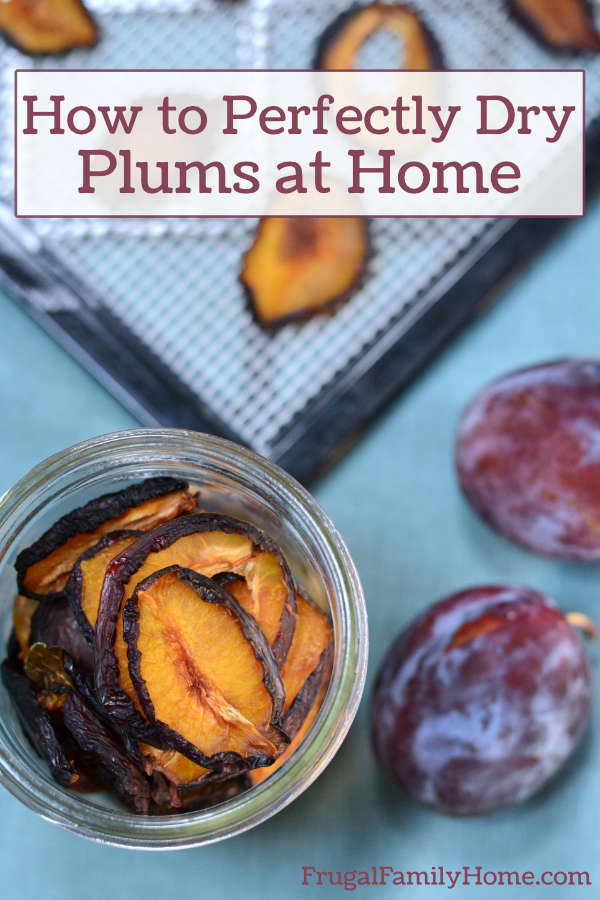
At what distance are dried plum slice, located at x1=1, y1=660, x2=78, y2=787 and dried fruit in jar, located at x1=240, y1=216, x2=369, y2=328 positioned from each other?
0.30 meters

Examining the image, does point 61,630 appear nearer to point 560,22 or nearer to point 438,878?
point 438,878

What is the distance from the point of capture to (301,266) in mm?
658

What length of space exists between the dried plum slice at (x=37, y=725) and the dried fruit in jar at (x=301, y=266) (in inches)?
11.7

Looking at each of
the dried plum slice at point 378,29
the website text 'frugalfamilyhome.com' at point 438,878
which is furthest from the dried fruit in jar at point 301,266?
the website text 'frugalfamilyhome.com' at point 438,878

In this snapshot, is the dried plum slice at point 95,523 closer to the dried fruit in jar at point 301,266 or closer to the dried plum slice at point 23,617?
the dried plum slice at point 23,617

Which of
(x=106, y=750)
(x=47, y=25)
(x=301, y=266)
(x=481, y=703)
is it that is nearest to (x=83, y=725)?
(x=106, y=750)

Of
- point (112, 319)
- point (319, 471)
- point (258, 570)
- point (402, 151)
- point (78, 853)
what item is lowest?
point (78, 853)

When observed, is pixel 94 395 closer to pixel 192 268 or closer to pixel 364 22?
pixel 192 268

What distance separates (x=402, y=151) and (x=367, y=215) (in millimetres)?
55

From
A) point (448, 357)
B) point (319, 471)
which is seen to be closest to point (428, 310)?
point (448, 357)

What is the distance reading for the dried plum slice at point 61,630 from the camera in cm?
47

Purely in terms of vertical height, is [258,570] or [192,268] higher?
[192,268]

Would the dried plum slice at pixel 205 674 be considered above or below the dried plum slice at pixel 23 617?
below

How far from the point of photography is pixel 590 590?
0.66 metres
